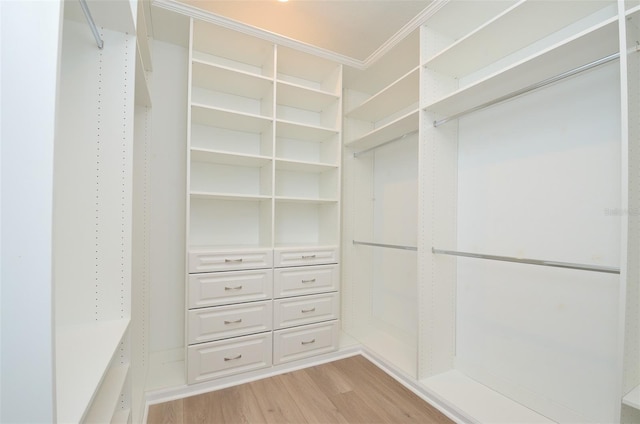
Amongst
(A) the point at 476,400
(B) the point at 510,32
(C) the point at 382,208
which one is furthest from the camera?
(C) the point at 382,208

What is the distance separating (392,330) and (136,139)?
8.46 feet

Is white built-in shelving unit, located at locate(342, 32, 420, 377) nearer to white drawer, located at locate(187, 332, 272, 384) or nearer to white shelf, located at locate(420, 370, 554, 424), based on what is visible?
white shelf, located at locate(420, 370, 554, 424)

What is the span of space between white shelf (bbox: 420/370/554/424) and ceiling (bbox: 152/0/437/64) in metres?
2.37

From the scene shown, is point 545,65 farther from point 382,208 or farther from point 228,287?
point 228,287

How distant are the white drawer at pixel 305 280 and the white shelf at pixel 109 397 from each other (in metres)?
1.05

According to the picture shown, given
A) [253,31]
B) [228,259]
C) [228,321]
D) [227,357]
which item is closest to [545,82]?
[253,31]

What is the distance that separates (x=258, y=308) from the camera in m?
1.97

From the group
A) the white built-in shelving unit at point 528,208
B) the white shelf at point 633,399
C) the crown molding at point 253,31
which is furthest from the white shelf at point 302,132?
→ the white shelf at point 633,399

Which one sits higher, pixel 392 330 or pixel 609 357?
pixel 609 357

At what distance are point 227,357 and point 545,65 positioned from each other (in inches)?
95.4

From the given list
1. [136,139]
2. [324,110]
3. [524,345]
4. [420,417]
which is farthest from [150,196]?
[524,345]

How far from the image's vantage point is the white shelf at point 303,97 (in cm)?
220

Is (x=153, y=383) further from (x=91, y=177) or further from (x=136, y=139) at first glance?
(x=136, y=139)

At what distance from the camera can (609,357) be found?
1294 mm
